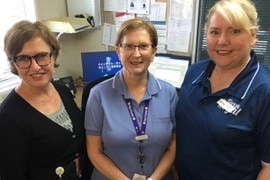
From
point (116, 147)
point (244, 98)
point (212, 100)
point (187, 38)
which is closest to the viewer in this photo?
point (244, 98)

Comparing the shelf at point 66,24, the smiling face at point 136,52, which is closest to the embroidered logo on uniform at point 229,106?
the smiling face at point 136,52

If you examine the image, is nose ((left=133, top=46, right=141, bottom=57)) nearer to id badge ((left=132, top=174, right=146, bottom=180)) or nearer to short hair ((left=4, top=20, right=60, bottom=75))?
short hair ((left=4, top=20, right=60, bottom=75))

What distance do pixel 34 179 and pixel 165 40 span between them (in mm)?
1563

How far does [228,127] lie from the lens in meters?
1.20

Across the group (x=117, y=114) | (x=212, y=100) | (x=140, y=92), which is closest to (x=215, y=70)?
(x=212, y=100)

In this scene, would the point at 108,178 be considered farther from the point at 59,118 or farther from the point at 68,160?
Result: the point at 59,118

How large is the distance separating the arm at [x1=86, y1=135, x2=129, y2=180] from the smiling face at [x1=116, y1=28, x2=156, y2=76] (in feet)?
1.28

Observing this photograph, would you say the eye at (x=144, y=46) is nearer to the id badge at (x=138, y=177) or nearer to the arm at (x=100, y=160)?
the arm at (x=100, y=160)

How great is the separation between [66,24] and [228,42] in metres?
1.37

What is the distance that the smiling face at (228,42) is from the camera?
118cm

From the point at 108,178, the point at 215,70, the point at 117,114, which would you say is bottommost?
the point at 108,178

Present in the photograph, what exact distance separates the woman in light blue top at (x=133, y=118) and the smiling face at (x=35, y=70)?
0.83 ft

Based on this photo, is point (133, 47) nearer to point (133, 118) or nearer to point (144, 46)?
point (144, 46)

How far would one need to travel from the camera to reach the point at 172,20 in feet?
7.86
